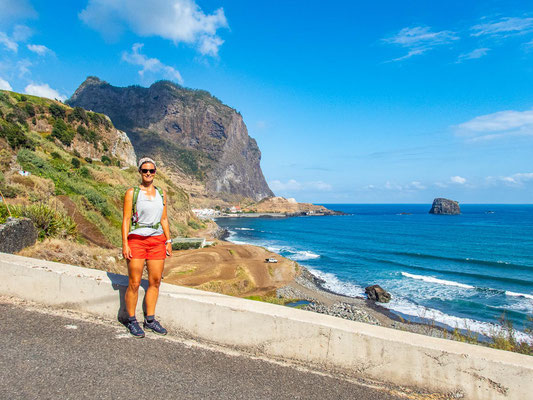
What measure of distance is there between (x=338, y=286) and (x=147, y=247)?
28.9m

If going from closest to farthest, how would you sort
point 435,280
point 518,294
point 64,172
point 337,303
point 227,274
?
point 64,172 < point 337,303 < point 227,274 < point 518,294 < point 435,280

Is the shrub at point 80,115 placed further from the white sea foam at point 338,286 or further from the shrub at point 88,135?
the white sea foam at point 338,286

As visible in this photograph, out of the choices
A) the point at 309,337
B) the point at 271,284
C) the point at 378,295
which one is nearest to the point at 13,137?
the point at 271,284

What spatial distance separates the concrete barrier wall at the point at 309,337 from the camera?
2.88m

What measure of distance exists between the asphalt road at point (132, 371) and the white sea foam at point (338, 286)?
25.8m

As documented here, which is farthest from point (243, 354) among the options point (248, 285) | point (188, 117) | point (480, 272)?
point (188, 117)

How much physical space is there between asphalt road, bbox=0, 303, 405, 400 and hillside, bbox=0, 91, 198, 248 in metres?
6.56

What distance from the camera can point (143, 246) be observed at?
370cm

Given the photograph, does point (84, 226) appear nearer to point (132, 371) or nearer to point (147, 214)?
point (147, 214)

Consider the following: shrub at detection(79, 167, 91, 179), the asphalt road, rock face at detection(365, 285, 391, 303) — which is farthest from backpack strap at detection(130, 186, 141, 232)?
shrub at detection(79, 167, 91, 179)

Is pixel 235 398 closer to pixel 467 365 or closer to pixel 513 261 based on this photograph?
pixel 467 365

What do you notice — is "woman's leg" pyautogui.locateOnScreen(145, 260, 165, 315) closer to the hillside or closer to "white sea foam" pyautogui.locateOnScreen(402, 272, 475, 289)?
the hillside

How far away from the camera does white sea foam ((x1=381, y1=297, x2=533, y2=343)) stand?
18.8m

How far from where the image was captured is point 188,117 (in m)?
192
